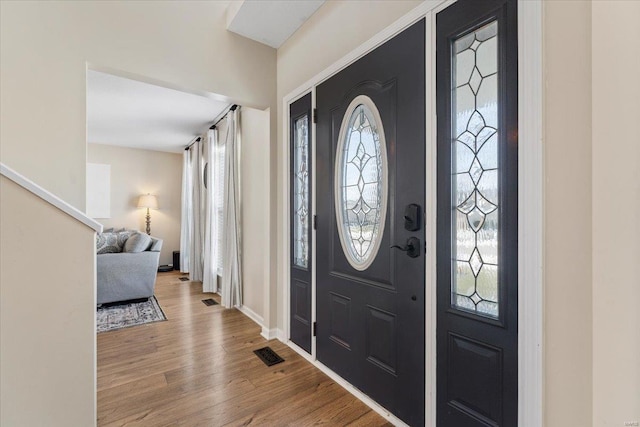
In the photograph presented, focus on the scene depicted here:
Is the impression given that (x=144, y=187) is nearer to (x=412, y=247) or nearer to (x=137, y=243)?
(x=137, y=243)

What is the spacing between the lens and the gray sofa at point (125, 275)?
3.65 metres

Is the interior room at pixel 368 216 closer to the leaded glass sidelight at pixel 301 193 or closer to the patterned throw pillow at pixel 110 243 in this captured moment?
the leaded glass sidelight at pixel 301 193

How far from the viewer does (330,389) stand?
6.56 ft

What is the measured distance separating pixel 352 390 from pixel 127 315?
2.96m

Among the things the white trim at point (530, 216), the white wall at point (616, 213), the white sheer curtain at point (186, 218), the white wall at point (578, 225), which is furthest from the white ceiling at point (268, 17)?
the white sheer curtain at point (186, 218)

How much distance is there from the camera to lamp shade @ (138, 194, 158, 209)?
6242 mm

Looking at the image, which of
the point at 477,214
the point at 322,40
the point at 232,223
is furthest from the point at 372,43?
the point at 232,223

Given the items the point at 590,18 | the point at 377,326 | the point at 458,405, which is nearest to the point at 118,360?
the point at 377,326

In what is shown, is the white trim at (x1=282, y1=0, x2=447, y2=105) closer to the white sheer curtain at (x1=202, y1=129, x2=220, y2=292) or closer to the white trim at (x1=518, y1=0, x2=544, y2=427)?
the white trim at (x1=518, y1=0, x2=544, y2=427)

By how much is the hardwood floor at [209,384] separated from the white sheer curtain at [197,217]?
7.13ft

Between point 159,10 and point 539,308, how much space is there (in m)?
2.99

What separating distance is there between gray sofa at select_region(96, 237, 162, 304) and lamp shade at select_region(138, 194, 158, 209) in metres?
2.60

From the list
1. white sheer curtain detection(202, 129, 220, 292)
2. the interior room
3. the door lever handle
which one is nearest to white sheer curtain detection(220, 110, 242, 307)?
the interior room

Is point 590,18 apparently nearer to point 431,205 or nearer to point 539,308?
point 431,205
